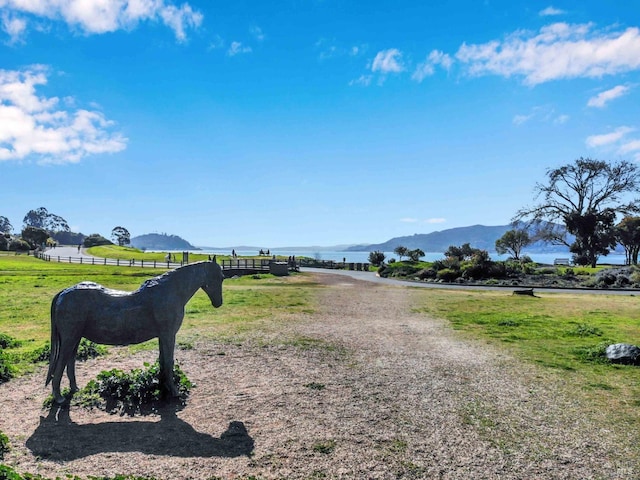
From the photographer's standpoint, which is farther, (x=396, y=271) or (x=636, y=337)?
(x=396, y=271)

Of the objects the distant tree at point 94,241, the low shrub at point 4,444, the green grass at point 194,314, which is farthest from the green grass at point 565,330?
the distant tree at point 94,241

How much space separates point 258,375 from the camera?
1009 centimetres

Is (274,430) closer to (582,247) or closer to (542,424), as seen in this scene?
(542,424)

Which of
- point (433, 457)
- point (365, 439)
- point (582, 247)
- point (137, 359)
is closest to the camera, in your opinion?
point (433, 457)

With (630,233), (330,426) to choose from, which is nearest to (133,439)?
(330,426)

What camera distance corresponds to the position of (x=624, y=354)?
11242mm

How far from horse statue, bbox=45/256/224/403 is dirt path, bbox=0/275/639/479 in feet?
3.06

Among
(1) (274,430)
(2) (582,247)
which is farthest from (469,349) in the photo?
(2) (582,247)

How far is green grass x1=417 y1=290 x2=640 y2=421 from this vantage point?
9.55 meters

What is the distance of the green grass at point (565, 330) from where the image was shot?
9555 millimetres

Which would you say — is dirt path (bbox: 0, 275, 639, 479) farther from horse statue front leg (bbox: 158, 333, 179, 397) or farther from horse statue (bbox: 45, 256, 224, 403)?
horse statue (bbox: 45, 256, 224, 403)

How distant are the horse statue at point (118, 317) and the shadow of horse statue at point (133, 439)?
3.46 ft

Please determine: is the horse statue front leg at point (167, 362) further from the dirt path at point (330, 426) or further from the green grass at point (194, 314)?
the green grass at point (194, 314)

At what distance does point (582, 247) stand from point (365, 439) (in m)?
64.3
